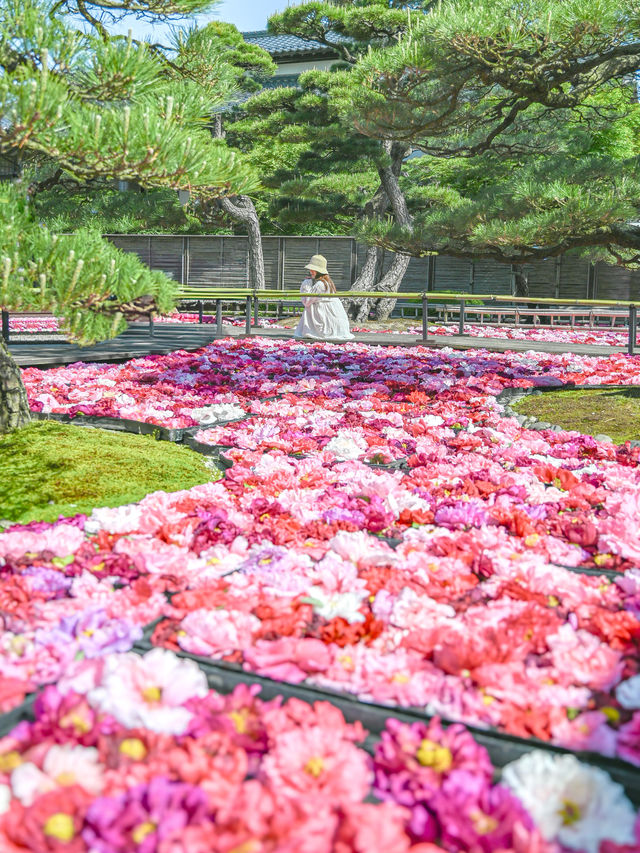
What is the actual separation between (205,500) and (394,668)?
154cm

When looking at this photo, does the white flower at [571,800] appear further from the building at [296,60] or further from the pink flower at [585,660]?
the building at [296,60]

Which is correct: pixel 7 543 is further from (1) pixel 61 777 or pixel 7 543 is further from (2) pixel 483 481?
(2) pixel 483 481

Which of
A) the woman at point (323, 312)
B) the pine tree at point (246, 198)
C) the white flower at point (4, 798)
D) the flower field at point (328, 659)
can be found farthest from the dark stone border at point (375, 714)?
the pine tree at point (246, 198)

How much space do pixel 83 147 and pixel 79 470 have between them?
1.35m

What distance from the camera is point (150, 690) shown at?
1645 mm

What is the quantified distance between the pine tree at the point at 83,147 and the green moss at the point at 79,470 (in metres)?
0.46

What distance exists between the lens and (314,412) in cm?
564

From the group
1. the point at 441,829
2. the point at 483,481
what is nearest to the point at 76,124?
the point at 483,481

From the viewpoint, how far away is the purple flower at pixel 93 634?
185 cm

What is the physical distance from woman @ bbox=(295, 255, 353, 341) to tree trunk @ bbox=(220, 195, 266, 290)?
6907 mm

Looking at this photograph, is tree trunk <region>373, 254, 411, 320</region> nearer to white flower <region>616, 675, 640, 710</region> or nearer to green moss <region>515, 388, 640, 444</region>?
green moss <region>515, 388, 640, 444</region>

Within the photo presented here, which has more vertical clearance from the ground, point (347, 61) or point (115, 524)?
point (347, 61)

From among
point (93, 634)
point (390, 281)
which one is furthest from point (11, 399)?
point (390, 281)

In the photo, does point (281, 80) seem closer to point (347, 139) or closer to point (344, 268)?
point (344, 268)
